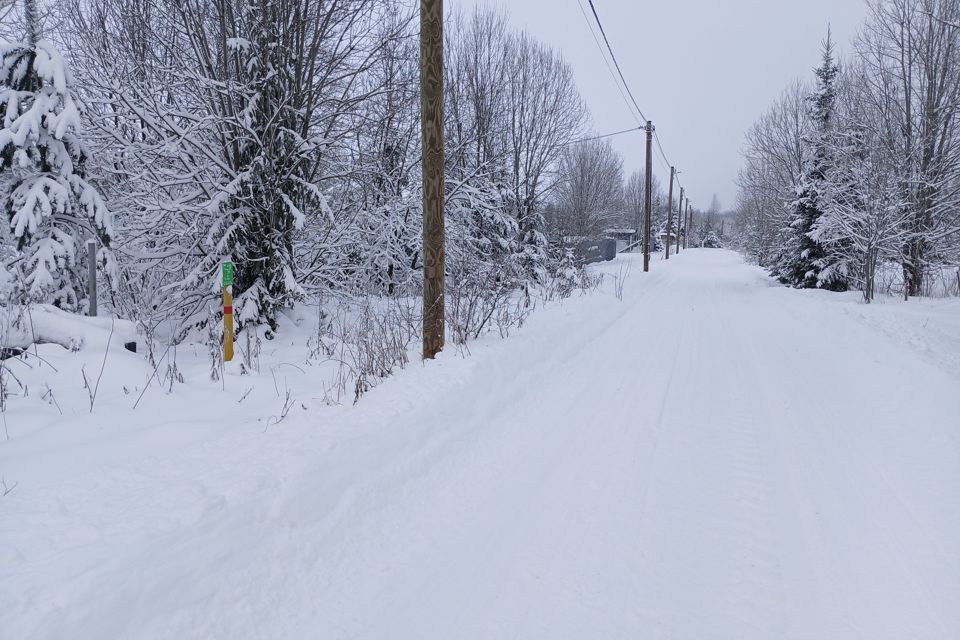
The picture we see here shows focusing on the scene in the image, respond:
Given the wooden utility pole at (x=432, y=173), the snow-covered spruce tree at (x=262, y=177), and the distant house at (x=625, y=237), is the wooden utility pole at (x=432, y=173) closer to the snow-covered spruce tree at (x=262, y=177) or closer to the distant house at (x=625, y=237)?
the snow-covered spruce tree at (x=262, y=177)

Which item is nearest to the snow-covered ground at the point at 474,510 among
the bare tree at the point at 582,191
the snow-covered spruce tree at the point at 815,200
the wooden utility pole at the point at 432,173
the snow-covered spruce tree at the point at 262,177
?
the wooden utility pole at the point at 432,173

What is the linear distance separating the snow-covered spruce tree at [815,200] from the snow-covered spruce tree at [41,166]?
19.5 meters

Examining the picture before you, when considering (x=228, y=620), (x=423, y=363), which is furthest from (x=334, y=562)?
(x=423, y=363)

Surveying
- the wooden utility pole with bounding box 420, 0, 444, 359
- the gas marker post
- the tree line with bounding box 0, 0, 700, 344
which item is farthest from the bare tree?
the gas marker post

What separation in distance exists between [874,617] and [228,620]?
2861 mm

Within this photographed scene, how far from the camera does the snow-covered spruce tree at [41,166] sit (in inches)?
299

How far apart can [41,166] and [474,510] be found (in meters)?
9.43

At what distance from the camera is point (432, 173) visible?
237 inches

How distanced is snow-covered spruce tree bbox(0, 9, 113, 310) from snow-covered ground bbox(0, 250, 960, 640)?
439 cm

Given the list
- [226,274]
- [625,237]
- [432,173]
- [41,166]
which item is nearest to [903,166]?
[432,173]

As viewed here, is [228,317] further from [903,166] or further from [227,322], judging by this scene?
[903,166]

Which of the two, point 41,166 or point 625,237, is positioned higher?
point 625,237

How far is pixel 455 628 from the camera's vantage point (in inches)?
85.7

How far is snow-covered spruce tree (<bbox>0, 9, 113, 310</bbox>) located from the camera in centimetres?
759
